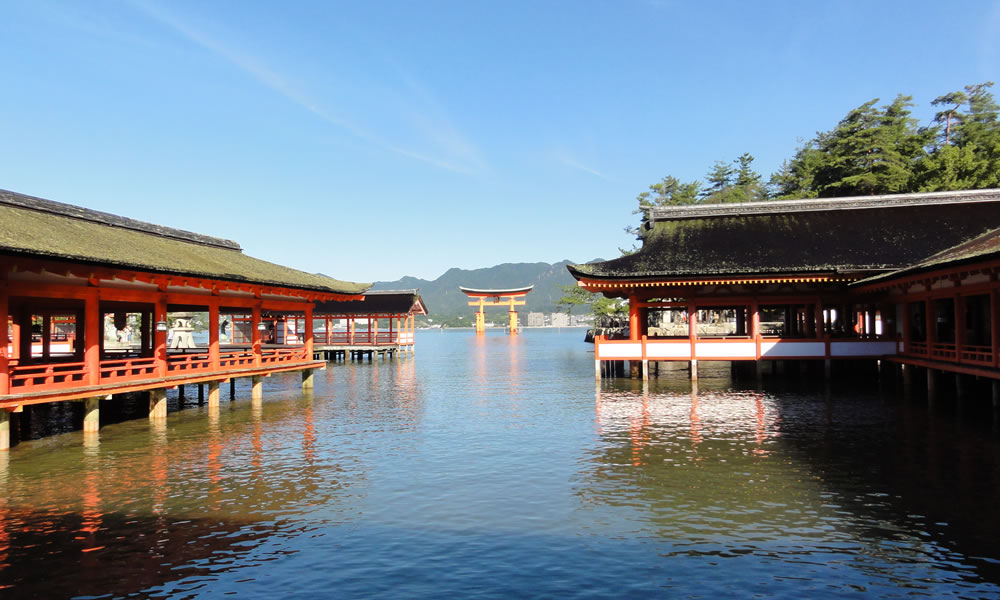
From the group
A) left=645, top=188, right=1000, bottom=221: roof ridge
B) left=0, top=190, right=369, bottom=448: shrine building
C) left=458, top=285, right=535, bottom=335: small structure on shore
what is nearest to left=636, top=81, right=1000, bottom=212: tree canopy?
left=645, top=188, right=1000, bottom=221: roof ridge

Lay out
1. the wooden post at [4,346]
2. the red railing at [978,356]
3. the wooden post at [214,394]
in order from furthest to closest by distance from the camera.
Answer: the wooden post at [214,394] → the red railing at [978,356] → the wooden post at [4,346]

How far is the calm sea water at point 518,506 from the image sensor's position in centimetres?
898

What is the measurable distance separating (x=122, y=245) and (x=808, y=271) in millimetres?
26361

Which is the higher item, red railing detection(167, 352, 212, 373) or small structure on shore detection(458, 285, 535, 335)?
small structure on shore detection(458, 285, 535, 335)

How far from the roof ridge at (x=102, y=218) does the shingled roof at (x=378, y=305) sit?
2570cm

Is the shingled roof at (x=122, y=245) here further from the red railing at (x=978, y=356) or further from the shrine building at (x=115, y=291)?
the red railing at (x=978, y=356)

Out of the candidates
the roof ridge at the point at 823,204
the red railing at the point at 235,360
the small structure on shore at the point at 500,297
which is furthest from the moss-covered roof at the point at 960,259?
the small structure on shore at the point at 500,297

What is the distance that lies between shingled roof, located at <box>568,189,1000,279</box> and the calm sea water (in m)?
8.42

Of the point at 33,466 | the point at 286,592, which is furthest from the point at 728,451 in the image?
the point at 33,466

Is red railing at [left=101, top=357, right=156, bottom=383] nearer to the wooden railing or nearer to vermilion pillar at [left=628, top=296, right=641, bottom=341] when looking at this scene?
the wooden railing

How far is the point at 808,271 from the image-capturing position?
2872 cm

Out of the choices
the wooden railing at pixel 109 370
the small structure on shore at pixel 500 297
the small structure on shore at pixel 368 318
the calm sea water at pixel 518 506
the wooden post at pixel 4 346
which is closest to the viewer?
the calm sea water at pixel 518 506

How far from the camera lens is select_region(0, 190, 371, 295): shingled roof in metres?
17.3

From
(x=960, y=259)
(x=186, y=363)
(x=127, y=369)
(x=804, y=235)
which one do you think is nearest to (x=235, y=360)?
(x=186, y=363)
